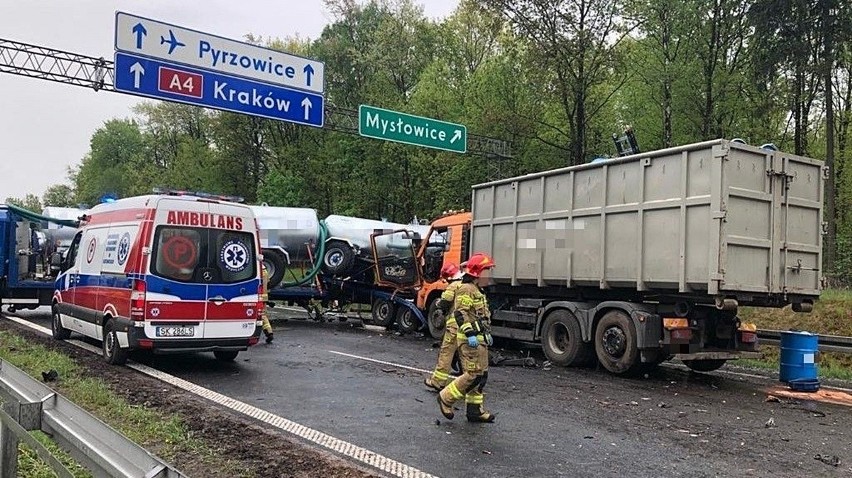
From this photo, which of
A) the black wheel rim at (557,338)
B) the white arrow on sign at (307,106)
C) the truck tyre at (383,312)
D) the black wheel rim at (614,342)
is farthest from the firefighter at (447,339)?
the white arrow on sign at (307,106)

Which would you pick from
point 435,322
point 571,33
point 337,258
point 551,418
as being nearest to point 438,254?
point 435,322

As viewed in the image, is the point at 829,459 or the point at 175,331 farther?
the point at 175,331

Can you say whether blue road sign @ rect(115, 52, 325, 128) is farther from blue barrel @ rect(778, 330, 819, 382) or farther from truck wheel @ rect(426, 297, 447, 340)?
blue barrel @ rect(778, 330, 819, 382)

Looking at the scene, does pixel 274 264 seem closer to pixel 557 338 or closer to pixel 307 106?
pixel 307 106

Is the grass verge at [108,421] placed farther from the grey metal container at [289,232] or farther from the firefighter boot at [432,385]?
the grey metal container at [289,232]

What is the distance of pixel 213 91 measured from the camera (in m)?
16.4

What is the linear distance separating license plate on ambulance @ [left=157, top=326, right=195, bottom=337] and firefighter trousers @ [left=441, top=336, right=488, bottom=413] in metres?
3.81

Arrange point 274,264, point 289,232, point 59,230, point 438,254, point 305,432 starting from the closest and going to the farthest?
point 305,432, point 438,254, point 274,264, point 289,232, point 59,230

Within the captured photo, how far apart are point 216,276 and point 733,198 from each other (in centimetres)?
652

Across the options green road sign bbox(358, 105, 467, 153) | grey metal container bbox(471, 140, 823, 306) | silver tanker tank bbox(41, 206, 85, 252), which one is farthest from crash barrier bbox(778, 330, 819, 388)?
silver tanker tank bbox(41, 206, 85, 252)

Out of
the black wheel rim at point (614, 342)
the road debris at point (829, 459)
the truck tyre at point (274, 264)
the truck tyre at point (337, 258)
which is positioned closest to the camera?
the road debris at point (829, 459)

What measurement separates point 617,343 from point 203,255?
566 centimetres

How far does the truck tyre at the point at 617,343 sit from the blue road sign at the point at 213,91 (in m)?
10.8

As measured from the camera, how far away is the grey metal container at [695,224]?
8469 mm
